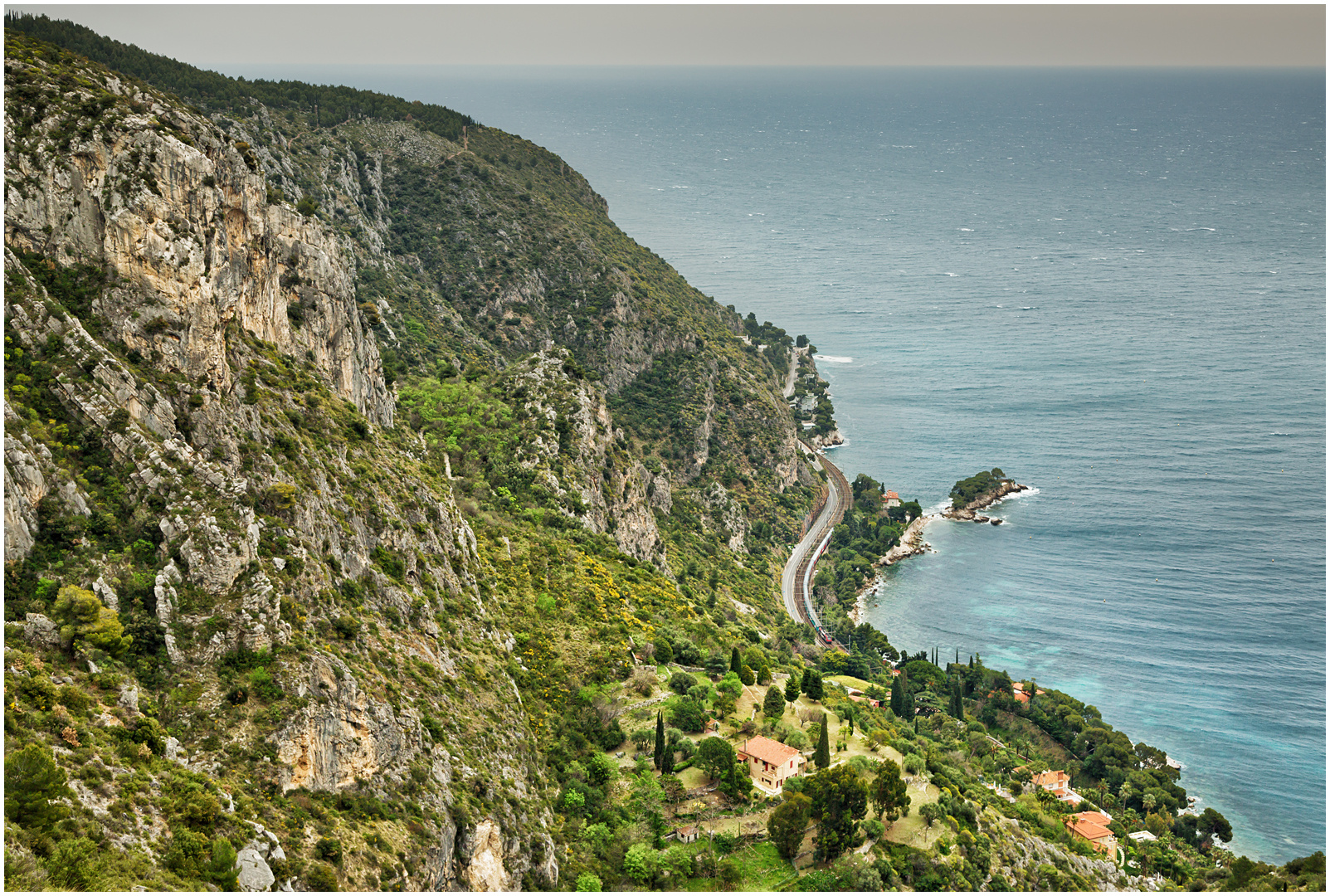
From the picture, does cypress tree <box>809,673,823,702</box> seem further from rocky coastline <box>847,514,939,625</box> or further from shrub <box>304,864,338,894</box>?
rocky coastline <box>847,514,939,625</box>

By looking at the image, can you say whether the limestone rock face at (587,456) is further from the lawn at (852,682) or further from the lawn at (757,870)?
the lawn at (757,870)

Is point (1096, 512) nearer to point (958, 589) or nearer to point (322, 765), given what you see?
point (958, 589)

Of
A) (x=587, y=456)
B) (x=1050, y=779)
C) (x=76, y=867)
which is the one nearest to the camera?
(x=76, y=867)

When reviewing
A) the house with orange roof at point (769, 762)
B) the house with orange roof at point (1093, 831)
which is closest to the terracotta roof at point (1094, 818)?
the house with orange roof at point (1093, 831)

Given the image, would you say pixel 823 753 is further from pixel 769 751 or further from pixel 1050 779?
pixel 1050 779

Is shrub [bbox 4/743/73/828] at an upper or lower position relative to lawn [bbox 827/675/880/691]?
upper

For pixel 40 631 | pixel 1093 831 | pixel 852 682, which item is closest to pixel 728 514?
pixel 852 682

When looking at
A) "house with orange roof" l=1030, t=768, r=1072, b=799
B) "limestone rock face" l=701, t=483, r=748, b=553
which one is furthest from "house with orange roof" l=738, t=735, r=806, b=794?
"limestone rock face" l=701, t=483, r=748, b=553

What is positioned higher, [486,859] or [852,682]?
[852,682]
